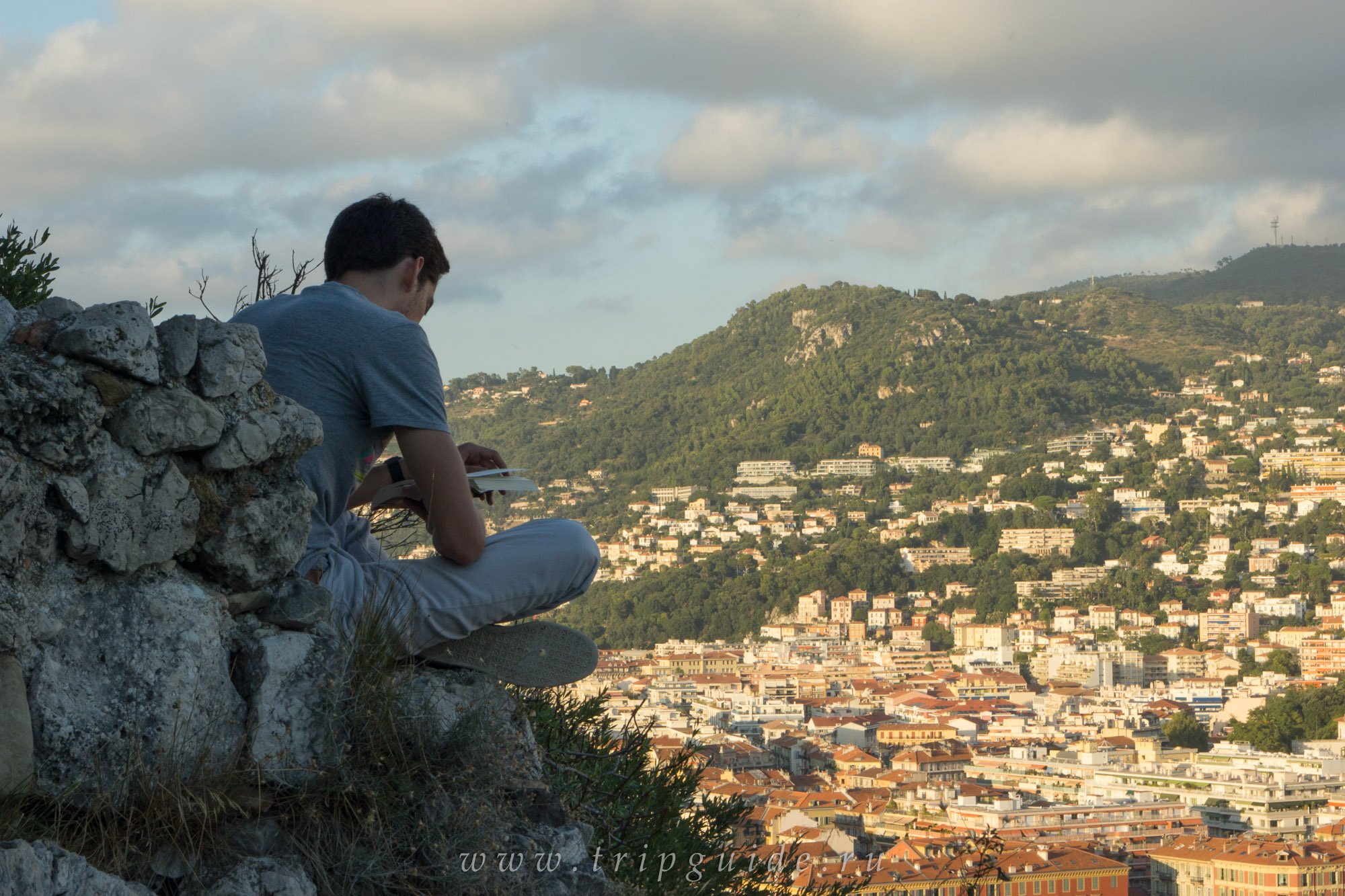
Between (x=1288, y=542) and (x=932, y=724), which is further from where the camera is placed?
(x=1288, y=542)

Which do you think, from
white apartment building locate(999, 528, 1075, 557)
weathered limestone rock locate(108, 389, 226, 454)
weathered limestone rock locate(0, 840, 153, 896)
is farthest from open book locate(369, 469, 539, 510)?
white apartment building locate(999, 528, 1075, 557)

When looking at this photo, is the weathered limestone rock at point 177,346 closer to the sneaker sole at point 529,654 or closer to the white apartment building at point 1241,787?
the sneaker sole at point 529,654

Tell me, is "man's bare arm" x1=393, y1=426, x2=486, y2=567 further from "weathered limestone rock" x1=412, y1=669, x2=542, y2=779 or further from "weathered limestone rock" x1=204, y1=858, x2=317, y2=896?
"weathered limestone rock" x1=204, y1=858, x2=317, y2=896

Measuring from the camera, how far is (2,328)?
4.59 ft

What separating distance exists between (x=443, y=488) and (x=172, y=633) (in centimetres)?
41

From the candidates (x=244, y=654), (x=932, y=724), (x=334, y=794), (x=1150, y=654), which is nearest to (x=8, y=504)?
(x=244, y=654)

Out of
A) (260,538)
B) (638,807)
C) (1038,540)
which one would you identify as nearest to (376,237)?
(260,538)

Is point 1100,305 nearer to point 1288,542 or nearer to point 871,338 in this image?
point 871,338

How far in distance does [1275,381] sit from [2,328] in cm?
8569

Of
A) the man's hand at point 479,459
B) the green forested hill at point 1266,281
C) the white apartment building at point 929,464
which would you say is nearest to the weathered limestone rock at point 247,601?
the man's hand at point 479,459

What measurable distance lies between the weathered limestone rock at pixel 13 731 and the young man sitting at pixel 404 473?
0.45 meters

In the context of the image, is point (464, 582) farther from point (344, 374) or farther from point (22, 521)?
point (22, 521)

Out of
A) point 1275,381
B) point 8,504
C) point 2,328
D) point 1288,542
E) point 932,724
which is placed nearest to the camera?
point 8,504

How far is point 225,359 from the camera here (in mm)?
1531
